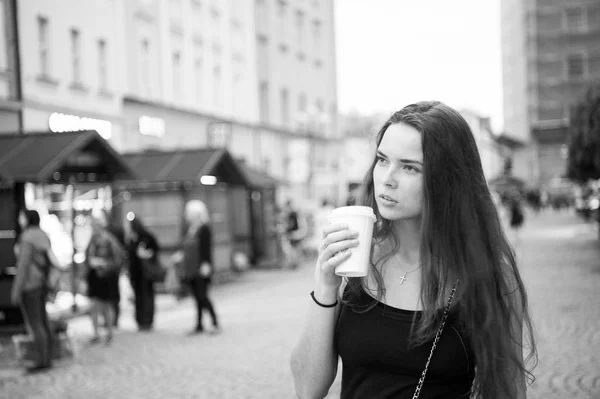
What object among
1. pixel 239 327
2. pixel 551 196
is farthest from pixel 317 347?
pixel 551 196

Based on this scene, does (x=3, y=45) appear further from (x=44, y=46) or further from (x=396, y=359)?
(x=396, y=359)

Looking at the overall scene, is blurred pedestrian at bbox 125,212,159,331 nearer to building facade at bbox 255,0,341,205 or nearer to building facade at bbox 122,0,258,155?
building facade at bbox 122,0,258,155

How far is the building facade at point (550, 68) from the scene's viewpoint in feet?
289

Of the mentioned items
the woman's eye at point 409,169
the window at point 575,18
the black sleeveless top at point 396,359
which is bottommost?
the black sleeveless top at point 396,359

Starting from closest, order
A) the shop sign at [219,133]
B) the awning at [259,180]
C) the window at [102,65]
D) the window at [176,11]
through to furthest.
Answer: the window at [102,65] → the awning at [259,180] → the window at [176,11] → the shop sign at [219,133]

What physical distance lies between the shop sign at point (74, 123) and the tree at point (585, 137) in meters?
12.8

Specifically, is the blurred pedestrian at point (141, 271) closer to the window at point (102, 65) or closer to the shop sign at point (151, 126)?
the window at point (102, 65)

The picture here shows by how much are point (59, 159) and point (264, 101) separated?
89.6 ft

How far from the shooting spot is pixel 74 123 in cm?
2248

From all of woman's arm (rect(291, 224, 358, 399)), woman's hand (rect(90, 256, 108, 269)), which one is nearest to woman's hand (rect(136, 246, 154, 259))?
woman's hand (rect(90, 256, 108, 269))

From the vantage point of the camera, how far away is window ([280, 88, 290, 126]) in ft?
140

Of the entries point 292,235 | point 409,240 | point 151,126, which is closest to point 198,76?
point 151,126

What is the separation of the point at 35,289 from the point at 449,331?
8.82 metres

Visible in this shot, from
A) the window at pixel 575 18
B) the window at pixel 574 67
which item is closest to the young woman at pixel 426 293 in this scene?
the window at pixel 575 18
